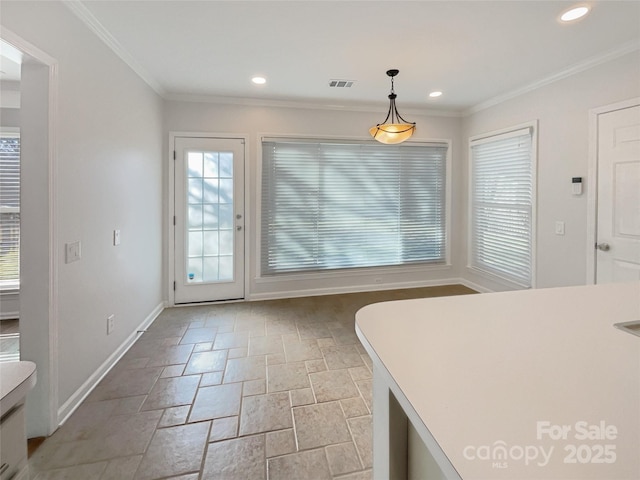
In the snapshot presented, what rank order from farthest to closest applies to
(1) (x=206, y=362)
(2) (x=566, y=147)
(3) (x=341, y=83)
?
(3) (x=341, y=83) → (2) (x=566, y=147) → (1) (x=206, y=362)

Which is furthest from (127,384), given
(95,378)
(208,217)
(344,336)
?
(208,217)

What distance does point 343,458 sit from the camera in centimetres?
154

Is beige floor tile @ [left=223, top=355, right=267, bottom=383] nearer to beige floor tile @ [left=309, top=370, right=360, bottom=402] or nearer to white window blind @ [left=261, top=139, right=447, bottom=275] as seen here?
beige floor tile @ [left=309, top=370, right=360, bottom=402]

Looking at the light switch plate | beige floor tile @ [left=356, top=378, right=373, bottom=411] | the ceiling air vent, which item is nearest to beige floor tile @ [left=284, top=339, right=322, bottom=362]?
beige floor tile @ [left=356, top=378, right=373, bottom=411]

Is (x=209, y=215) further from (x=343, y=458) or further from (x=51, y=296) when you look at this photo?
(x=343, y=458)

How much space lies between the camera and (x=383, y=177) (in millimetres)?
4215

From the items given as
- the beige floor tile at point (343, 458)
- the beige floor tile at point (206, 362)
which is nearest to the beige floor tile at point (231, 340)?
the beige floor tile at point (206, 362)

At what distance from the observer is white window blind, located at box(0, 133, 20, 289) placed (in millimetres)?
3221

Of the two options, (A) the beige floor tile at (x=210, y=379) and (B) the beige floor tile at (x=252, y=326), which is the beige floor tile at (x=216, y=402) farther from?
(B) the beige floor tile at (x=252, y=326)

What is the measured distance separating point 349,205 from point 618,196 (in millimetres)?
2689

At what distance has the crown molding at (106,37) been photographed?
74.8 inches

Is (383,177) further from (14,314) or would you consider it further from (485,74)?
(14,314)

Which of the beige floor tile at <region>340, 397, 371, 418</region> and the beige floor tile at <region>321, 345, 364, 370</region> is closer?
the beige floor tile at <region>340, 397, 371, 418</region>

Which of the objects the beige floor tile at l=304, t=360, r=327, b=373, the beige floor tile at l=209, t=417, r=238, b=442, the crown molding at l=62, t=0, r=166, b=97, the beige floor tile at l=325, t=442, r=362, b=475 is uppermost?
the crown molding at l=62, t=0, r=166, b=97
